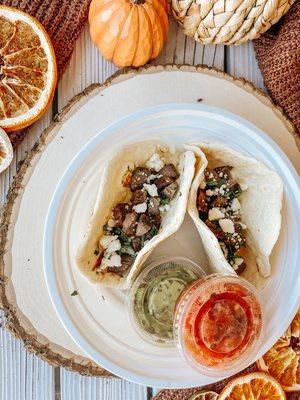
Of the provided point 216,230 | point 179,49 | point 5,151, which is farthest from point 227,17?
point 5,151

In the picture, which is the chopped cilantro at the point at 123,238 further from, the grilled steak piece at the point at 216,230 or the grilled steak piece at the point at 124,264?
the grilled steak piece at the point at 216,230

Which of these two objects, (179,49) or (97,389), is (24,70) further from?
(97,389)

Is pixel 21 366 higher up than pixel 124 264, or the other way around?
pixel 124 264

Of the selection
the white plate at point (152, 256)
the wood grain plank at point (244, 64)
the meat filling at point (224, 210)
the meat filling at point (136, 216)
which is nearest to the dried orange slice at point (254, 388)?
the white plate at point (152, 256)

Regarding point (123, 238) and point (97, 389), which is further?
point (97, 389)

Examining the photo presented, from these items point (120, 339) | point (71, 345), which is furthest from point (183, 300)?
point (71, 345)

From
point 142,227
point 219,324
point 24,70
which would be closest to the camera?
point 219,324

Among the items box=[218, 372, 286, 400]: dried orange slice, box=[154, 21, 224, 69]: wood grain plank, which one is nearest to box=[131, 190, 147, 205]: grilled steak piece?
box=[154, 21, 224, 69]: wood grain plank
